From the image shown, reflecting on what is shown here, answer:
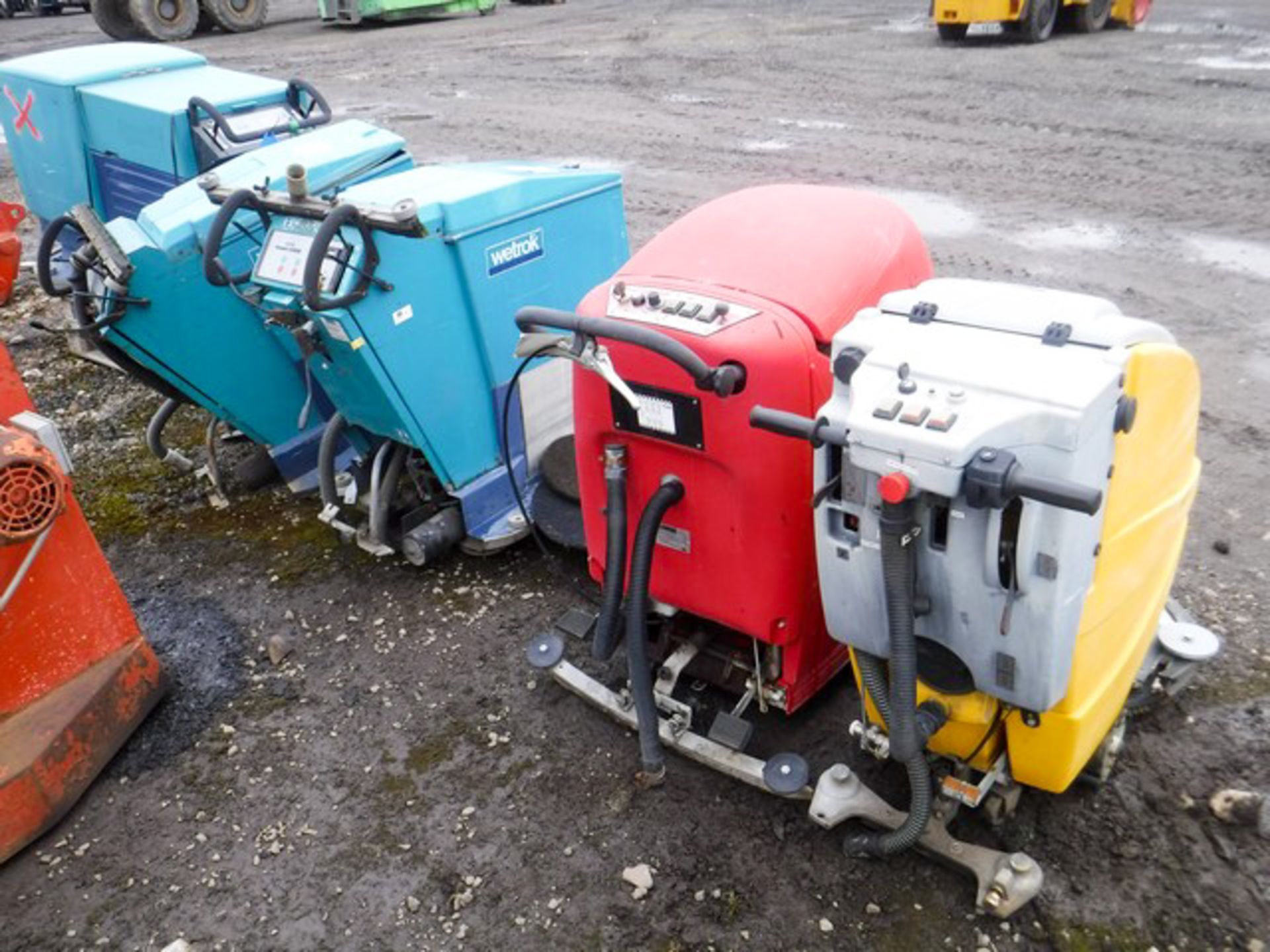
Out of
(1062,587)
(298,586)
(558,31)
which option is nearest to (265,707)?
(298,586)

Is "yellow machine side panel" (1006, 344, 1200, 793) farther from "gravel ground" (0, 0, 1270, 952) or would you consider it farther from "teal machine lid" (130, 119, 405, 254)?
"teal machine lid" (130, 119, 405, 254)

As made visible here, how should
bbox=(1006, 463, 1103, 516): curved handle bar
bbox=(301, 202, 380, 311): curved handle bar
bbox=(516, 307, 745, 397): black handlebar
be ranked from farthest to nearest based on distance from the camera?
bbox=(301, 202, 380, 311): curved handle bar → bbox=(516, 307, 745, 397): black handlebar → bbox=(1006, 463, 1103, 516): curved handle bar

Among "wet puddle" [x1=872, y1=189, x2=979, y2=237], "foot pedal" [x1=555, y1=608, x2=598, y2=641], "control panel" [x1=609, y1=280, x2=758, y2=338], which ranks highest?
"control panel" [x1=609, y1=280, x2=758, y2=338]

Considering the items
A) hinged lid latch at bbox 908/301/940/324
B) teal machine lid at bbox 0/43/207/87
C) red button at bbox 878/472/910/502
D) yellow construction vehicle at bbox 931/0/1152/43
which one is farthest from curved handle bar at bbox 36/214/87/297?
yellow construction vehicle at bbox 931/0/1152/43

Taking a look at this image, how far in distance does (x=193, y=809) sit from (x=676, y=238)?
1.98 metres

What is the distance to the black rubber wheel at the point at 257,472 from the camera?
4.20m

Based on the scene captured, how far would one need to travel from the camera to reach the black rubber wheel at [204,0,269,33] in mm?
15820

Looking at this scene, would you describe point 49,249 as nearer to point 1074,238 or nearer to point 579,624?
point 579,624

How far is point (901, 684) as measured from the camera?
1909 millimetres

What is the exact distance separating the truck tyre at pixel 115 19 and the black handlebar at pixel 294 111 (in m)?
13.5

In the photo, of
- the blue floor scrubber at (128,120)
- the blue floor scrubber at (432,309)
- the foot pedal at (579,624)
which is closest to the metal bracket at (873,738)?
the foot pedal at (579,624)

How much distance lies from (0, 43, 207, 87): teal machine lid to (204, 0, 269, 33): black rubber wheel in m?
12.3

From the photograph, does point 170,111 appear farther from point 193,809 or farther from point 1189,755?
point 1189,755

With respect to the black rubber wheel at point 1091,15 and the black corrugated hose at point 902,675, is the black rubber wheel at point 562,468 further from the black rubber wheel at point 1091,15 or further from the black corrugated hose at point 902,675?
the black rubber wheel at point 1091,15
